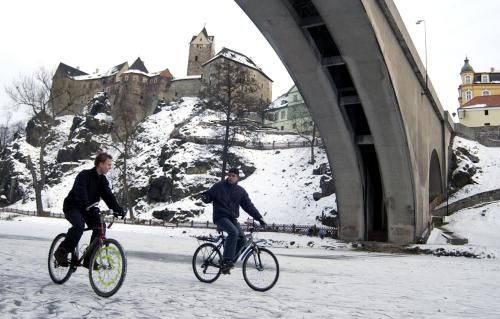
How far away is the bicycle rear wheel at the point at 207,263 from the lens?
20.8 ft

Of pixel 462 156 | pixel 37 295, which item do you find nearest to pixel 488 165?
pixel 462 156

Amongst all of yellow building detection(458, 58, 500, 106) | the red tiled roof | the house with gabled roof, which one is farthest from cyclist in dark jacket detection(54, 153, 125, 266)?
yellow building detection(458, 58, 500, 106)

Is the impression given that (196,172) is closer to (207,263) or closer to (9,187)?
(9,187)

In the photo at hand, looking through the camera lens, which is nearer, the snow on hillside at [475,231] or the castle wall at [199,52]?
the snow on hillside at [475,231]

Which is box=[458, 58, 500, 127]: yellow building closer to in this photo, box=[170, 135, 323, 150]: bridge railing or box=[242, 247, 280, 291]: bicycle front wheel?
box=[170, 135, 323, 150]: bridge railing

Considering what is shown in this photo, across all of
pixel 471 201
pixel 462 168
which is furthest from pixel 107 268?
pixel 462 168

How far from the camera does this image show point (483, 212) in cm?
2655

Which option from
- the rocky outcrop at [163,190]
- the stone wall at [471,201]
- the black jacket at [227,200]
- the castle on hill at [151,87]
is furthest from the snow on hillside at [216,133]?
the black jacket at [227,200]

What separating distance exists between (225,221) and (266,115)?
6794cm

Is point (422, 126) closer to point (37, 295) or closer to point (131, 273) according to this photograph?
point (131, 273)

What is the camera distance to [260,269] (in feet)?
19.6

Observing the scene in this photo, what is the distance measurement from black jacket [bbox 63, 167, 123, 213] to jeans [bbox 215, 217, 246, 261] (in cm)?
163

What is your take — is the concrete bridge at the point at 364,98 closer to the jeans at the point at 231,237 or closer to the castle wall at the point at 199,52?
the jeans at the point at 231,237

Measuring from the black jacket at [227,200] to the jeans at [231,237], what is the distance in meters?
0.11
